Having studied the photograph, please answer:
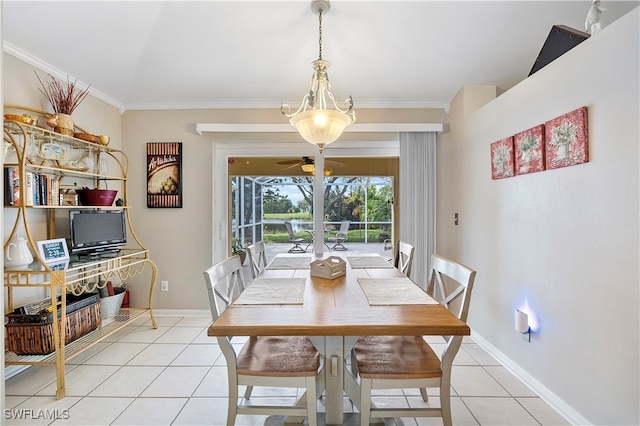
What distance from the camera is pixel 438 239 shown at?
372cm

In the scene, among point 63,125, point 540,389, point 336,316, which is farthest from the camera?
point 63,125

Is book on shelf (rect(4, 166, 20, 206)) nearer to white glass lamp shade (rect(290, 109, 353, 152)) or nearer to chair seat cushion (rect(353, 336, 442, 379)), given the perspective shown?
white glass lamp shade (rect(290, 109, 353, 152))

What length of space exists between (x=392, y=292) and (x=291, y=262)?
112cm

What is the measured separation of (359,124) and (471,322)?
228 centimetres

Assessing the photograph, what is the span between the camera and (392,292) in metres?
1.84

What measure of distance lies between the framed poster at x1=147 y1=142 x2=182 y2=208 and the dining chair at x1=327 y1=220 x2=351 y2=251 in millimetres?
1809

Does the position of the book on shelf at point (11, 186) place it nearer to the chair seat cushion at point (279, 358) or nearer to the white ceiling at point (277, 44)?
the white ceiling at point (277, 44)

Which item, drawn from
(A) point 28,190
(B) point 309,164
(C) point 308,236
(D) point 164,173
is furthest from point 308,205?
(A) point 28,190

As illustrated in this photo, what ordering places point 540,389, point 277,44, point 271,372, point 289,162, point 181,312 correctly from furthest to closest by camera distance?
point 289,162 < point 181,312 < point 277,44 < point 540,389 < point 271,372

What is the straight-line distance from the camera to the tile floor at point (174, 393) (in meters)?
1.96

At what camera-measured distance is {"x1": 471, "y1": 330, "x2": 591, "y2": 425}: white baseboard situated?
1905mm

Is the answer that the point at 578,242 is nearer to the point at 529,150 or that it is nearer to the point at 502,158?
the point at 529,150

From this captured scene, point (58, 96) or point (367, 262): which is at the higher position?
point (58, 96)

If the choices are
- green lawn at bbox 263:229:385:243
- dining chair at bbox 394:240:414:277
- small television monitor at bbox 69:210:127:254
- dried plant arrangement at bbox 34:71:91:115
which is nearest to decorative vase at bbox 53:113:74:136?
dried plant arrangement at bbox 34:71:91:115
